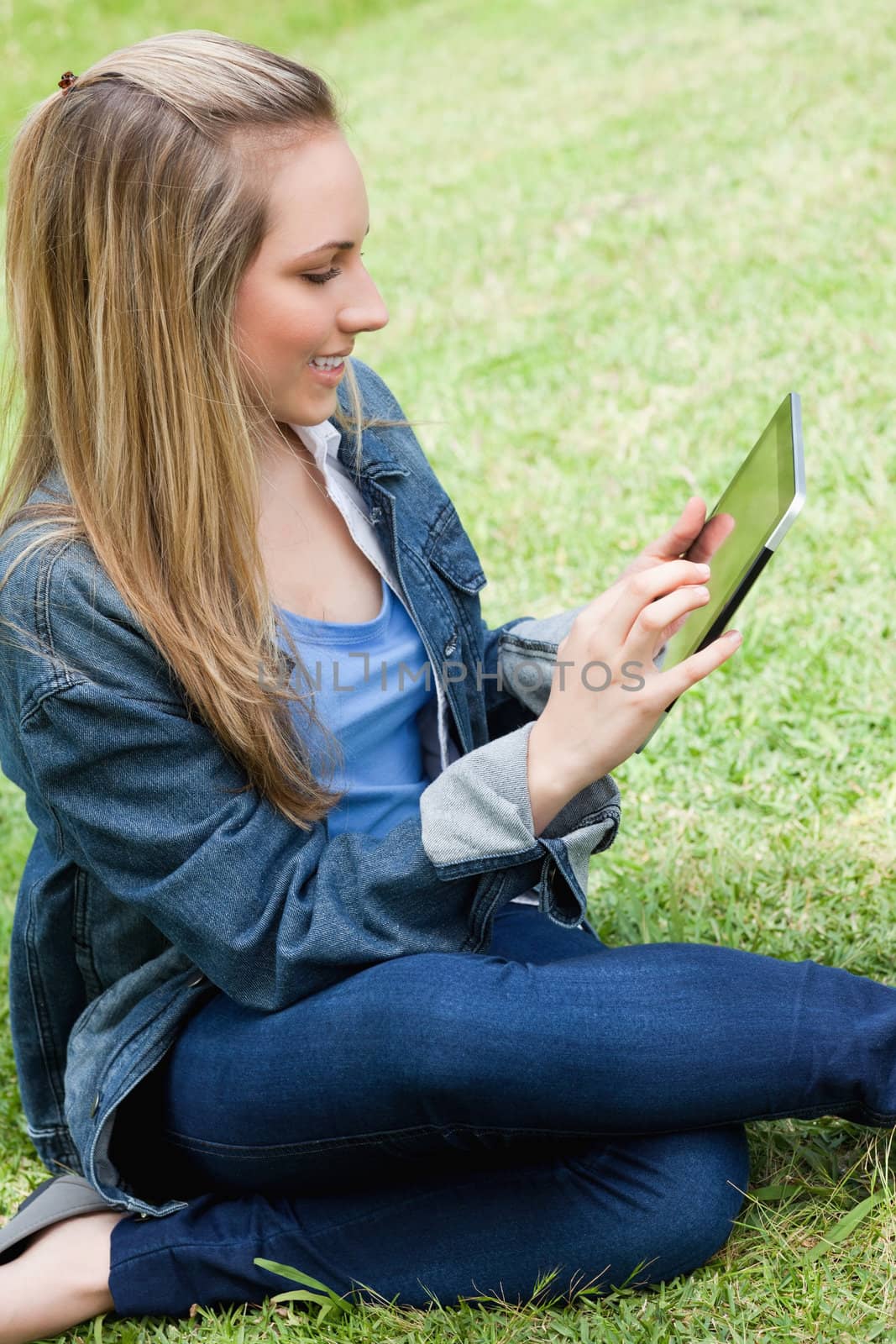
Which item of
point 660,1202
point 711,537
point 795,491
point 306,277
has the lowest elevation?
point 660,1202

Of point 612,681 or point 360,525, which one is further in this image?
point 360,525

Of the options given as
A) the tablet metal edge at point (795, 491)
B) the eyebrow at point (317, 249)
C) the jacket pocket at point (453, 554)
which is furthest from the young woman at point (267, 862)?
the jacket pocket at point (453, 554)

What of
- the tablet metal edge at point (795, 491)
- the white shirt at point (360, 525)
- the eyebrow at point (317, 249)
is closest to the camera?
the tablet metal edge at point (795, 491)

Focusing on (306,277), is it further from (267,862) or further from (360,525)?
(267,862)

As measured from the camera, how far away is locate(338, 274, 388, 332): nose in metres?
1.71

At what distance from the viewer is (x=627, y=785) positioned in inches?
106

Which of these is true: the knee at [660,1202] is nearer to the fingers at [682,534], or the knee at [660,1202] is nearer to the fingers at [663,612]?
the fingers at [663,612]

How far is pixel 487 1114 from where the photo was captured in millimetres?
1617

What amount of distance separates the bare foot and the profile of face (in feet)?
3.54

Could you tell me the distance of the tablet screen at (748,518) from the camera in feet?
5.13

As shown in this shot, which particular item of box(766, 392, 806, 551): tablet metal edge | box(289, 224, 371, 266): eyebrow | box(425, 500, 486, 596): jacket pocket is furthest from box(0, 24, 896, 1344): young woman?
box(425, 500, 486, 596): jacket pocket

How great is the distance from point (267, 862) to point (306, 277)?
2.23 feet

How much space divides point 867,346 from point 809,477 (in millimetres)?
750

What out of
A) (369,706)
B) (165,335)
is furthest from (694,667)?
(165,335)
